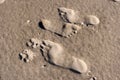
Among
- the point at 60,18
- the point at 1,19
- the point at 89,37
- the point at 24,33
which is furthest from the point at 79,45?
the point at 1,19

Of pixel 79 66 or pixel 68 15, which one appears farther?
pixel 68 15

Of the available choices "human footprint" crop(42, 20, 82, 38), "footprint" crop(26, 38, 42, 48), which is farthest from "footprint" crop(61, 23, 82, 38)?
"footprint" crop(26, 38, 42, 48)

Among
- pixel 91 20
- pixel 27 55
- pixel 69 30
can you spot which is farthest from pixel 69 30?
pixel 27 55

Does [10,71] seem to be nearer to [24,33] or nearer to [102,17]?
[24,33]

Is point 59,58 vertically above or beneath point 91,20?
beneath

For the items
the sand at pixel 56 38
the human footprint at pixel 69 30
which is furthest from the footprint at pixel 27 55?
the human footprint at pixel 69 30

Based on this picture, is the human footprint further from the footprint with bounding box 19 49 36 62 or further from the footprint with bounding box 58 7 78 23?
the footprint with bounding box 19 49 36 62

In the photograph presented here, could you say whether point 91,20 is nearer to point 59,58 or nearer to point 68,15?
point 68,15
